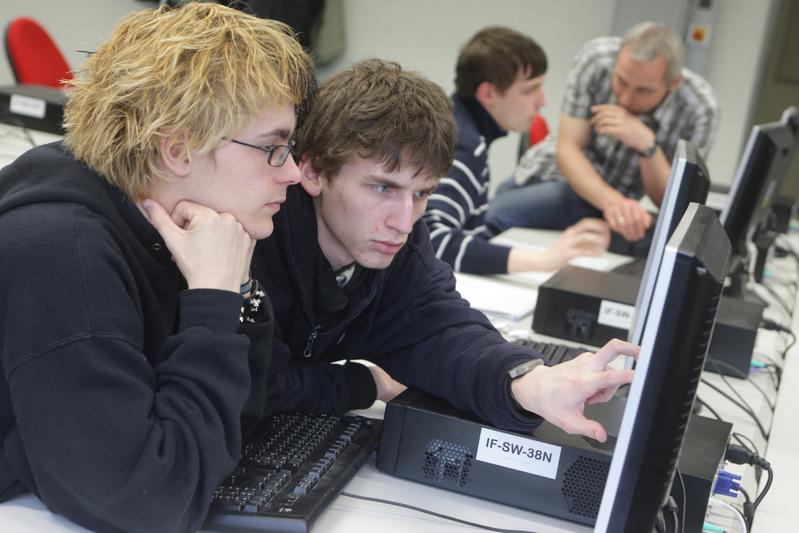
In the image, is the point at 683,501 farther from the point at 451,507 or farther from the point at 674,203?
the point at 674,203

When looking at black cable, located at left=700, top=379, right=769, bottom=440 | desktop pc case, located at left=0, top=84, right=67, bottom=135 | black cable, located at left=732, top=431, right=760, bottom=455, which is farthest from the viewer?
desktop pc case, located at left=0, top=84, right=67, bottom=135

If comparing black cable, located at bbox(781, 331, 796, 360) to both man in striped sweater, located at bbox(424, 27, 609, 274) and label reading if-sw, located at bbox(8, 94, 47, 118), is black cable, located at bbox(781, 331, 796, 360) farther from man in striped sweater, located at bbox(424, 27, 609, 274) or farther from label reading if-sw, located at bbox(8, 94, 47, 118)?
label reading if-sw, located at bbox(8, 94, 47, 118)

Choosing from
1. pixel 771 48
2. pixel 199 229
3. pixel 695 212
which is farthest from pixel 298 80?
pixel 771 48

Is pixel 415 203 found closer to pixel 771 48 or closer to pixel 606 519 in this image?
pixel 606 519

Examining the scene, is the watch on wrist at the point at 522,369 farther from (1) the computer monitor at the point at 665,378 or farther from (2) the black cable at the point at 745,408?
(2) the black cable at the point at 745,408

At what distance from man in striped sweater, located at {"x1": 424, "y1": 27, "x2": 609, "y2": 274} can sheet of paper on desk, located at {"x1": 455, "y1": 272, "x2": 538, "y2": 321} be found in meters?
0.05

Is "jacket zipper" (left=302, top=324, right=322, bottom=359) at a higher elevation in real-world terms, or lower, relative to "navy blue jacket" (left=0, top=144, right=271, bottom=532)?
lower

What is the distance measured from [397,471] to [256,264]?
0.34m

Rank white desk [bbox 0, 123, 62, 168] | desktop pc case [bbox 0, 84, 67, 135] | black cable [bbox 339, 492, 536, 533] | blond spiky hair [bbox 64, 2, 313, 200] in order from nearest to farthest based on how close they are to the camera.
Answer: blond spiky hair [bbox 64, 2, 313, 200] < black cable [bbox 339, 492, 536, 533] < white desk [bbox 0, 123, 62, 168] < desktop pc case [bbox 0, 84, 67, 135]

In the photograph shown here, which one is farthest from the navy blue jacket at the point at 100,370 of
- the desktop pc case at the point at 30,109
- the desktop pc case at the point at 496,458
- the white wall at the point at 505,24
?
the white wall at the point at 505,24

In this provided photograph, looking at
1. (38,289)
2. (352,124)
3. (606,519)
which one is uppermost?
(352,124)

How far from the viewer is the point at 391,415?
3.98ft

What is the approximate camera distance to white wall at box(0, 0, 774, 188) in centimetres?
483

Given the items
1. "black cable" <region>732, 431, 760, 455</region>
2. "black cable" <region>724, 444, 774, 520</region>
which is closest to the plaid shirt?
"black cable" <region>732, 431, 760, 455</region>
